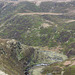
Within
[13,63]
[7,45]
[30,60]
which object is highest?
[7,45]

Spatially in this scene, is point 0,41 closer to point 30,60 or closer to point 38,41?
point 30,60

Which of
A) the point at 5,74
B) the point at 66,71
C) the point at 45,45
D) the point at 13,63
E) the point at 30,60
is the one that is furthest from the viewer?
the point at 45,45

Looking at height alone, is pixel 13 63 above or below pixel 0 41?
below

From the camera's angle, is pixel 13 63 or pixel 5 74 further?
pixel 13 63

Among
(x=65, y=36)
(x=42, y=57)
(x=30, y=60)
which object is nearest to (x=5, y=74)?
(x=30, y=60)

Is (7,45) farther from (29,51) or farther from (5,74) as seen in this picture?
(5,74)

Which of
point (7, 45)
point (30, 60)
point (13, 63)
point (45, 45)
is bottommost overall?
point (45, 45)

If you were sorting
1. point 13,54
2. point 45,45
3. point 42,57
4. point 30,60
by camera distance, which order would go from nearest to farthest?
point 13,54
point 30,60
point 42,57
point 45,45

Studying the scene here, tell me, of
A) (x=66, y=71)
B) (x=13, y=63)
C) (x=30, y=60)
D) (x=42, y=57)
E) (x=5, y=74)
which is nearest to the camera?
(x=5, y=74)

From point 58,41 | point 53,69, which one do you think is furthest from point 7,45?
point 58,41
